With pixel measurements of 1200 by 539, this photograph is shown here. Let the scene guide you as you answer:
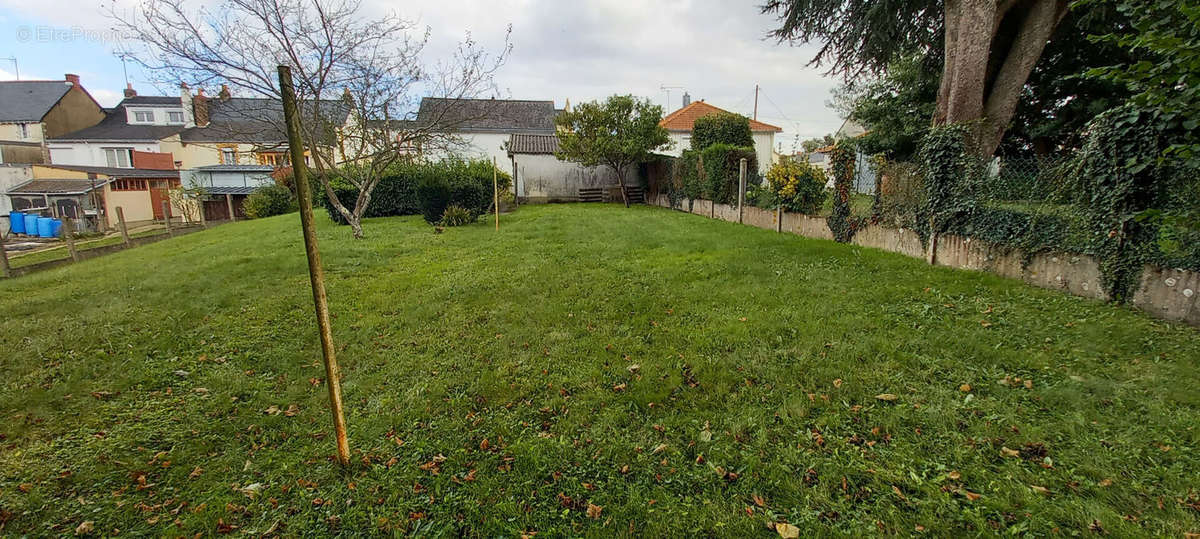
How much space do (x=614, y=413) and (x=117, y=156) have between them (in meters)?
41.1

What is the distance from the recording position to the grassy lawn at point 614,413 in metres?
2.01

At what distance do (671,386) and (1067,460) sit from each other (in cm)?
197

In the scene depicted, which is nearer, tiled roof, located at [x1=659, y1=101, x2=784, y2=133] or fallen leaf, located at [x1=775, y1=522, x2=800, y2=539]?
fallen leaf, located at [x1=775, y1=522, x2=800, y2=539]

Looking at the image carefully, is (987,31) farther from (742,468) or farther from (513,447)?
(513,447)

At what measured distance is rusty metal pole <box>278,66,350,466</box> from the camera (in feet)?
6.66

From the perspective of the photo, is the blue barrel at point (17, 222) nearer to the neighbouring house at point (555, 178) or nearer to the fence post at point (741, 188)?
the neighbouring house at point (555, 178)

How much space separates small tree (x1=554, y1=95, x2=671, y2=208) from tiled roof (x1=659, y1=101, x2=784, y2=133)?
13517 millimetres

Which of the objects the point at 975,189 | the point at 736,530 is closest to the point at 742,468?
the point at 736,530

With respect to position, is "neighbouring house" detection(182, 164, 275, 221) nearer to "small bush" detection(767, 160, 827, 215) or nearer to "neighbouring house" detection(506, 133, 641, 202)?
"neighbouring house" detection(506, 133, 641, 202)

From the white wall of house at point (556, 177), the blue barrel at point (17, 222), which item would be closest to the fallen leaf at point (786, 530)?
the white wall of house at point (556, 177)

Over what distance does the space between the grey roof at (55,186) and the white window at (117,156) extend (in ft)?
18.0

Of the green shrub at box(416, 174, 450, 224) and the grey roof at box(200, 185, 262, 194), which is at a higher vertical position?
the grey roof at box(200, 185, 262, 194)

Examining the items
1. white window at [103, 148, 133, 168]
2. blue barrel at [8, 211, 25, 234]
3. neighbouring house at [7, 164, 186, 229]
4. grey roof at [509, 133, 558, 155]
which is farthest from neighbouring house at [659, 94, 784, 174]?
white window at [103, 148, 133, 168]

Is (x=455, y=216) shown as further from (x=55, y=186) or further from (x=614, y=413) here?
(x=55, y=186)
